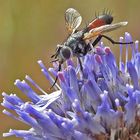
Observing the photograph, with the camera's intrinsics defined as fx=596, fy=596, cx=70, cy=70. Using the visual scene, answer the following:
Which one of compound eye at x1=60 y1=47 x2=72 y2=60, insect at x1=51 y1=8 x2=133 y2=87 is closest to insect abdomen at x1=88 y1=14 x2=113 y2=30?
insect at x1=51 y1=8 x2=133 y2=87

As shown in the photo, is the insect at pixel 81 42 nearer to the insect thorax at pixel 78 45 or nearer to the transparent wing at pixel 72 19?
the insect thorax at pixel 78 45

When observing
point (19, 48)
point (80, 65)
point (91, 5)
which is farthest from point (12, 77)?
point (80, 65)

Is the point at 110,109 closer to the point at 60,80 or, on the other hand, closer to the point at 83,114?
the point at 83,114

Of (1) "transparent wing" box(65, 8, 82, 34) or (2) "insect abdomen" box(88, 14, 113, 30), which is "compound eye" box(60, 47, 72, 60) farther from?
(1) "transparent wing" box(65, 8, 82, 34)

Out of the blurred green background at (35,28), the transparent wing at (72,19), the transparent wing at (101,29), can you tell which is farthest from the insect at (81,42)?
the blurred green background at (35,28)

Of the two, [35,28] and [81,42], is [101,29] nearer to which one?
[81,42]

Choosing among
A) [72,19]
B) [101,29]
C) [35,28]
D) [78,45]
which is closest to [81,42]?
[78,45]
